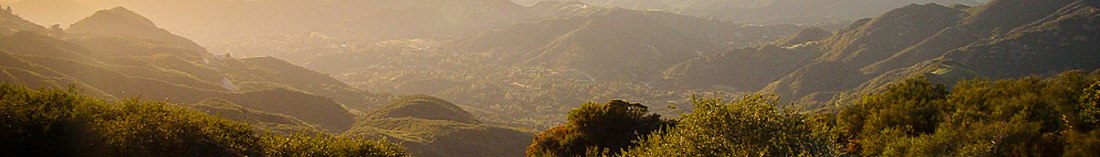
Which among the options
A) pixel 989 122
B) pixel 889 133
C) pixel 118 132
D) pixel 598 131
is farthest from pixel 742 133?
pixel 118 132

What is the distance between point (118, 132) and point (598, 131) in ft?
170

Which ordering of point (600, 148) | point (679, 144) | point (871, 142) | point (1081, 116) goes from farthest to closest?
point (600, 148) → point (871, 142) → point (1081, 116) → point (679, 144)

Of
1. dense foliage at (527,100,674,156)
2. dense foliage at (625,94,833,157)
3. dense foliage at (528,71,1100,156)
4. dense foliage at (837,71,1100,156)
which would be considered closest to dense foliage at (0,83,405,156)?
dense foliage at (625,94,833,157)

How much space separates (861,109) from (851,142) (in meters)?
Result: 24.3

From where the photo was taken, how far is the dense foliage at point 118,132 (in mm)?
41125

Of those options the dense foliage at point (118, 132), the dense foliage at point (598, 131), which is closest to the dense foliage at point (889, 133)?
the dense foliage at point (118, 132)

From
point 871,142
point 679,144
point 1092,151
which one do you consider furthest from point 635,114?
point 1092,151

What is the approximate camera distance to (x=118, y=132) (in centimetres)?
4441

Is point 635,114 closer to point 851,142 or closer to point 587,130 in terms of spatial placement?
point 587,130

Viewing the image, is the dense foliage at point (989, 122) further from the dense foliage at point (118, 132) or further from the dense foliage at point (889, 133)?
the dense foliage at point (118, 132)

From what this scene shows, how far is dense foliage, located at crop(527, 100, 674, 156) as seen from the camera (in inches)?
3253

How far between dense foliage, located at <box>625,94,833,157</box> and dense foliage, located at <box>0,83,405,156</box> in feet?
85.1

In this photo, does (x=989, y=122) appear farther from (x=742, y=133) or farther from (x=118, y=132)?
(x=118, y=132)

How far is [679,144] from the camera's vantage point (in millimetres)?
46375
